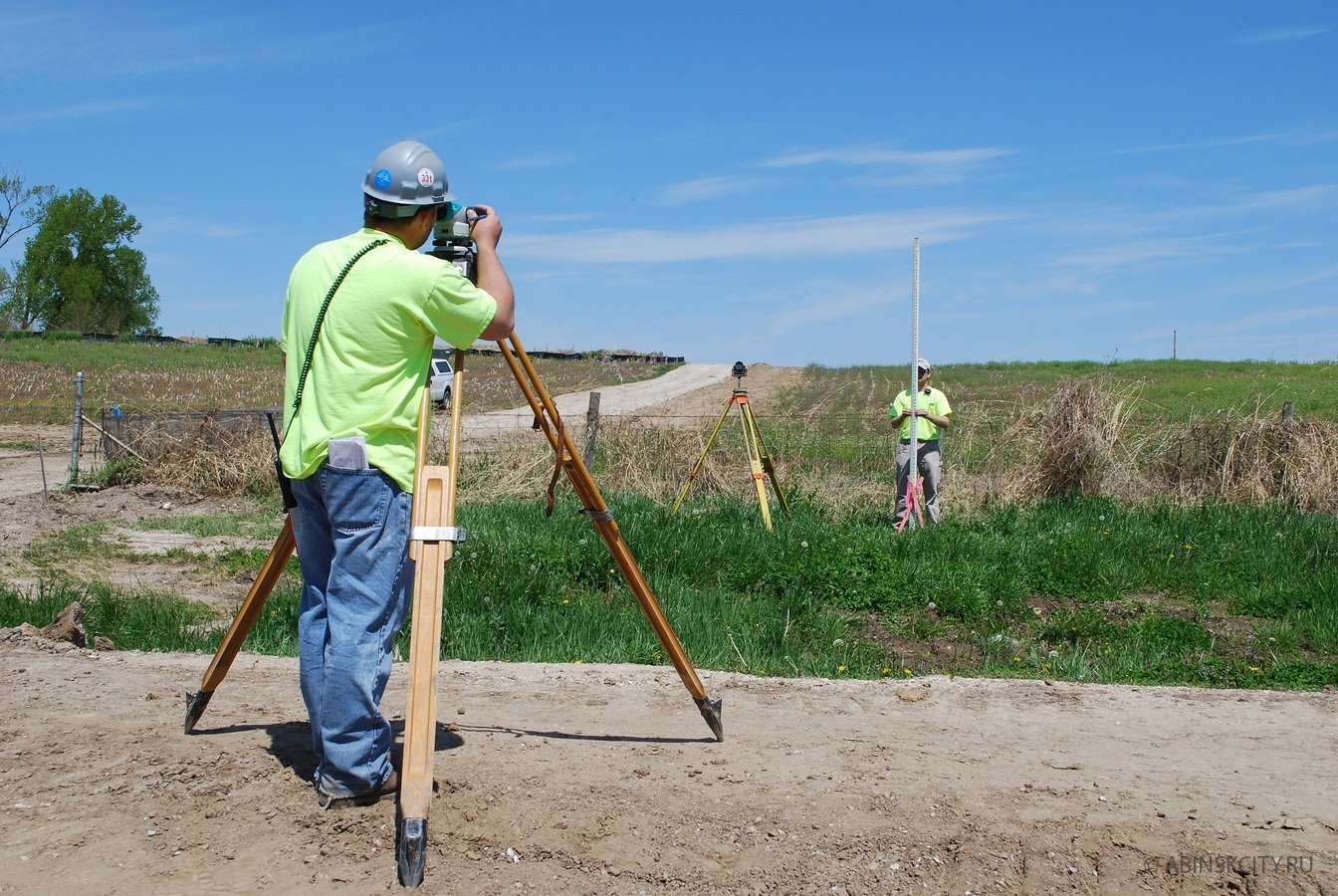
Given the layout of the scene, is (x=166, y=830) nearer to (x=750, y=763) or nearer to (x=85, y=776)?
(x=85, y=776)

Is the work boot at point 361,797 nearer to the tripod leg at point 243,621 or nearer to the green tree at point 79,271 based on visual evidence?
the tripod leg at point 243,621

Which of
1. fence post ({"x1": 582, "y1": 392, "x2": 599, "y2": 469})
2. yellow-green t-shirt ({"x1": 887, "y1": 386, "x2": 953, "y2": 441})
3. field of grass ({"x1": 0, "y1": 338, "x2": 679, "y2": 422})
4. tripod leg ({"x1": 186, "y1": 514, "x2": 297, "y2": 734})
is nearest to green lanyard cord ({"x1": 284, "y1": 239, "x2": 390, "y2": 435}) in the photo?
tripod leg ({"x1": 186, "y1": 514, "x2": 297, "y2": 734})

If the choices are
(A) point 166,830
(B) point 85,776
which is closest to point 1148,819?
(A) point 166,830

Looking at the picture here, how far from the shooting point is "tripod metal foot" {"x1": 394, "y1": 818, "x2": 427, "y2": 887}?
343 centimetres

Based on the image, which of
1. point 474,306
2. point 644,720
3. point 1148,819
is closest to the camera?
point 474,306

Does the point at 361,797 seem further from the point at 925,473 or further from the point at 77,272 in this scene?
the point at 77,272

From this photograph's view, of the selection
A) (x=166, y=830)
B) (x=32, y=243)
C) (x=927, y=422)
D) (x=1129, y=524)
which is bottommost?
(x=166, y=830)

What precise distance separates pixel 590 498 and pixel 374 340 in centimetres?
111

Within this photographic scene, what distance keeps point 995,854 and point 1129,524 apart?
28.0ft

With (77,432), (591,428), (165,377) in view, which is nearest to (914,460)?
(591,428)

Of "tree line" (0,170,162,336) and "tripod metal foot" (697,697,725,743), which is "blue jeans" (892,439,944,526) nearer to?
"tripod metal foot" (697,697,725,743)

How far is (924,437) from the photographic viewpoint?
1220cm

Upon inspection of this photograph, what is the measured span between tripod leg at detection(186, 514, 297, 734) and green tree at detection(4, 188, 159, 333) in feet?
254

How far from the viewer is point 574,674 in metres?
6.18
